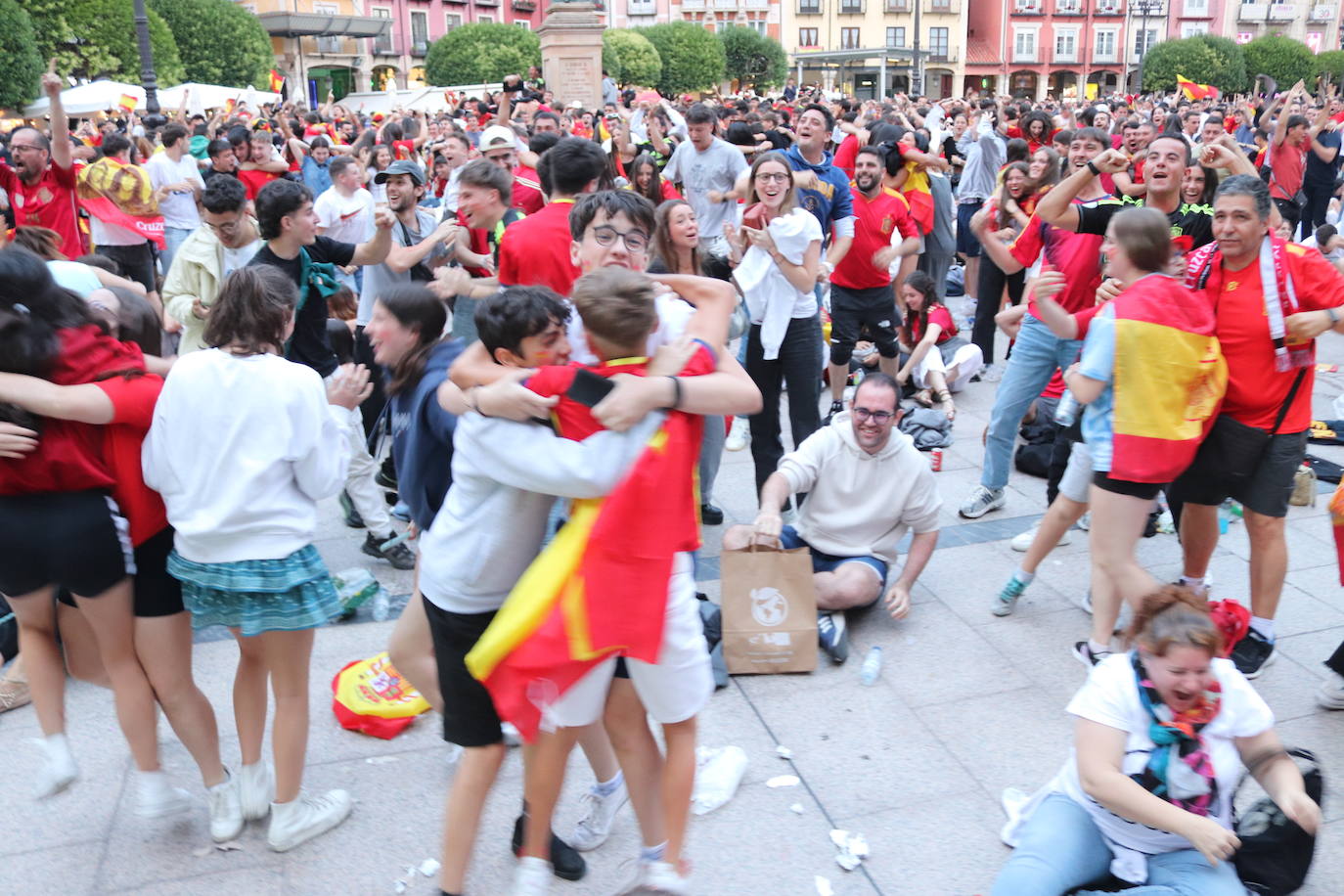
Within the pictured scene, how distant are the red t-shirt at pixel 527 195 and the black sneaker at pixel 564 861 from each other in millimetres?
4346

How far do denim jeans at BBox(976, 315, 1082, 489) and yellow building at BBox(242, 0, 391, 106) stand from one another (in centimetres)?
4984

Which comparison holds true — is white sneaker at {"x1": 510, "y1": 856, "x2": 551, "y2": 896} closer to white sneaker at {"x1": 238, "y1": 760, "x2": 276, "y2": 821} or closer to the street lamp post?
white sneaker at {"x1": 238, "y1": 760, "x2": 276, "y2": 821}

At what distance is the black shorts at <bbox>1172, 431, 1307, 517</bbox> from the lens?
13.1 feet

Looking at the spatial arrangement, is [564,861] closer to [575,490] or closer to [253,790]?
[253,790]

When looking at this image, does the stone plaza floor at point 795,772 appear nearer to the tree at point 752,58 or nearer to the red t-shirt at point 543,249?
the red t-shirt at point 543,249

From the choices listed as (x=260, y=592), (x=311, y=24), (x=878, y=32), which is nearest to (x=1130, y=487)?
(x=260, y=592)

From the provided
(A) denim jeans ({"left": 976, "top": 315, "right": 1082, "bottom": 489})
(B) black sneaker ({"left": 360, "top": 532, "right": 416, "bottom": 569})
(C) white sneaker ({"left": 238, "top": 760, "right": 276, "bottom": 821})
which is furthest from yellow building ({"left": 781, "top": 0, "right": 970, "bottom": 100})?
(C) white sneaker ({"left": 238, "top": 760, "right": 276, "bottom": 821})

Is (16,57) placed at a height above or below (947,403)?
above

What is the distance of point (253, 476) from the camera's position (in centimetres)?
290

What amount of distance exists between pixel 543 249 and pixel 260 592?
2023mm

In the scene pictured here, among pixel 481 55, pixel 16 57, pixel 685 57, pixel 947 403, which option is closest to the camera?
pixel 947 403

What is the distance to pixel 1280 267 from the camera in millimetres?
3893

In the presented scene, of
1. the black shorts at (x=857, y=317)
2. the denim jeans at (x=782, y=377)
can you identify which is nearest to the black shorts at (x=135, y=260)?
the black shorts at (x=857, y=317)

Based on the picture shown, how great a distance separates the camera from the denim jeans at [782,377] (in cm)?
543
